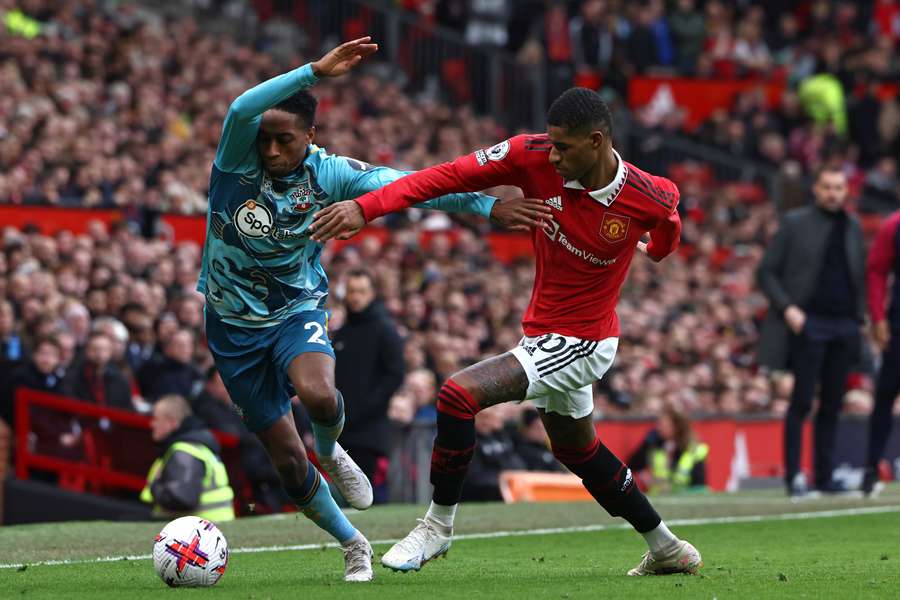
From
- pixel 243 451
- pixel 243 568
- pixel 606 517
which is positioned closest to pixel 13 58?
pixel 243 451

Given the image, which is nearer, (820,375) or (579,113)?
(579,113)

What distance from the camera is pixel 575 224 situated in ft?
25.3

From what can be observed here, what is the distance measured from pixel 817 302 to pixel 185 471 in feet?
16.3

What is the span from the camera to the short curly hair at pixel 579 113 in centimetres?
747

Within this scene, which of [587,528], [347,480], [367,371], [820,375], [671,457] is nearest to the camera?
[347,480]

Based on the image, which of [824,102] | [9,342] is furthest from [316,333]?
Answer: [824,102]

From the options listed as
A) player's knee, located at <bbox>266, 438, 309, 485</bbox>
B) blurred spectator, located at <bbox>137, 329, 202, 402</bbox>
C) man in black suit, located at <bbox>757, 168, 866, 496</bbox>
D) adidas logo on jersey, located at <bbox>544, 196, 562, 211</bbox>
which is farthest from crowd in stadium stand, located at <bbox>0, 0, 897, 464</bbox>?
adidas logo on jersey, located at <bbox>544, 196, 562, 211</bbox>

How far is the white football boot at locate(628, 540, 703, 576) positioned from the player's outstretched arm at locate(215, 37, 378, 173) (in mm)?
2639

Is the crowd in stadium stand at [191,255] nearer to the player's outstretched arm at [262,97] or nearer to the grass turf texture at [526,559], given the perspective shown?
the grass turf texture at [526,559]

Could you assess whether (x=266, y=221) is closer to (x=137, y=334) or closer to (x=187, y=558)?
(x=187, y=558)

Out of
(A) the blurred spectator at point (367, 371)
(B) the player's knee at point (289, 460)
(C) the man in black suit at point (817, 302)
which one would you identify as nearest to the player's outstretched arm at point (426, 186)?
(B) the player's knee at point (289, 460)

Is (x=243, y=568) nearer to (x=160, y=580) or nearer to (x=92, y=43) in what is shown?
(x=160, y=580)

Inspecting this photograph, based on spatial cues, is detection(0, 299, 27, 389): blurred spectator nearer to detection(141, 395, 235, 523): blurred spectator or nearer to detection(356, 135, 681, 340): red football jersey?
detection(141, 395, 235, 523): blurred spectator

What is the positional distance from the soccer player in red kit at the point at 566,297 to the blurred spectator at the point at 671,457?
8.38 metres
